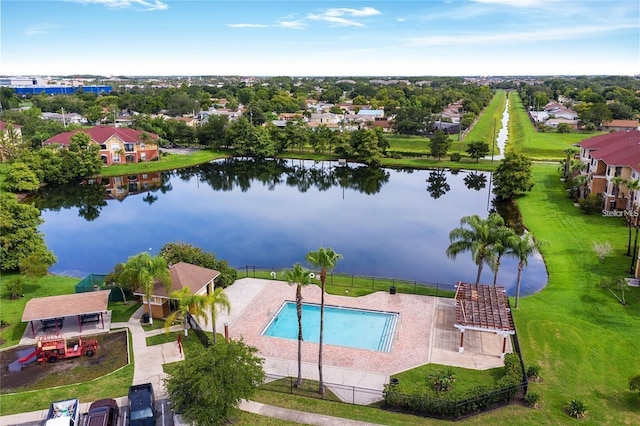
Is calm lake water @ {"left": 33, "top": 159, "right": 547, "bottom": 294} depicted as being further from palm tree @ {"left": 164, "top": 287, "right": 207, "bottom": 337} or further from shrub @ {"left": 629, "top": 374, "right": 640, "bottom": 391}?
shrub @ {"left": 629, "top": 374, "right": 640, "bottom": 391}

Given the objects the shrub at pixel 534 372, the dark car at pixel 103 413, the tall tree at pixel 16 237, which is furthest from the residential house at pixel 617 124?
the dark car at pixel 103 413

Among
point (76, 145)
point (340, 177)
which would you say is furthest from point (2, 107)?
point (340, 177)

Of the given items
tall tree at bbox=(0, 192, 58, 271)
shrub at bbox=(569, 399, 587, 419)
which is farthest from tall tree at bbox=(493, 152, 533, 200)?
tall tree at bbox=(0, 192, 58, 271)

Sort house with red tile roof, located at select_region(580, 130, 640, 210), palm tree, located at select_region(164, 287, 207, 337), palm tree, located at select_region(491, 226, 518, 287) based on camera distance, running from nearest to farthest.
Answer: palm tree, located at select_region(164, 287, 207, 337), palm tree, located at select_region(491, 226, 518, 287), house with red tile roof, located at select_region(580, 130, 640, 210)

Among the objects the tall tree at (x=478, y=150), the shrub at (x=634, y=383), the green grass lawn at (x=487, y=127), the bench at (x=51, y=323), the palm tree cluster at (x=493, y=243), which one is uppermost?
the green grass lawn at (x=487, y=127)

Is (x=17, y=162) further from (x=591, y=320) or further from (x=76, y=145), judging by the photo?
(x=591, y=320)

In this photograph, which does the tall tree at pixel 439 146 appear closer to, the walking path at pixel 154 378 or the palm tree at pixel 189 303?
the walking path at pixel 154 378

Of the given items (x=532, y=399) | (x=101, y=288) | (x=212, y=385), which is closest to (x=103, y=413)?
(x=212, y=385)
